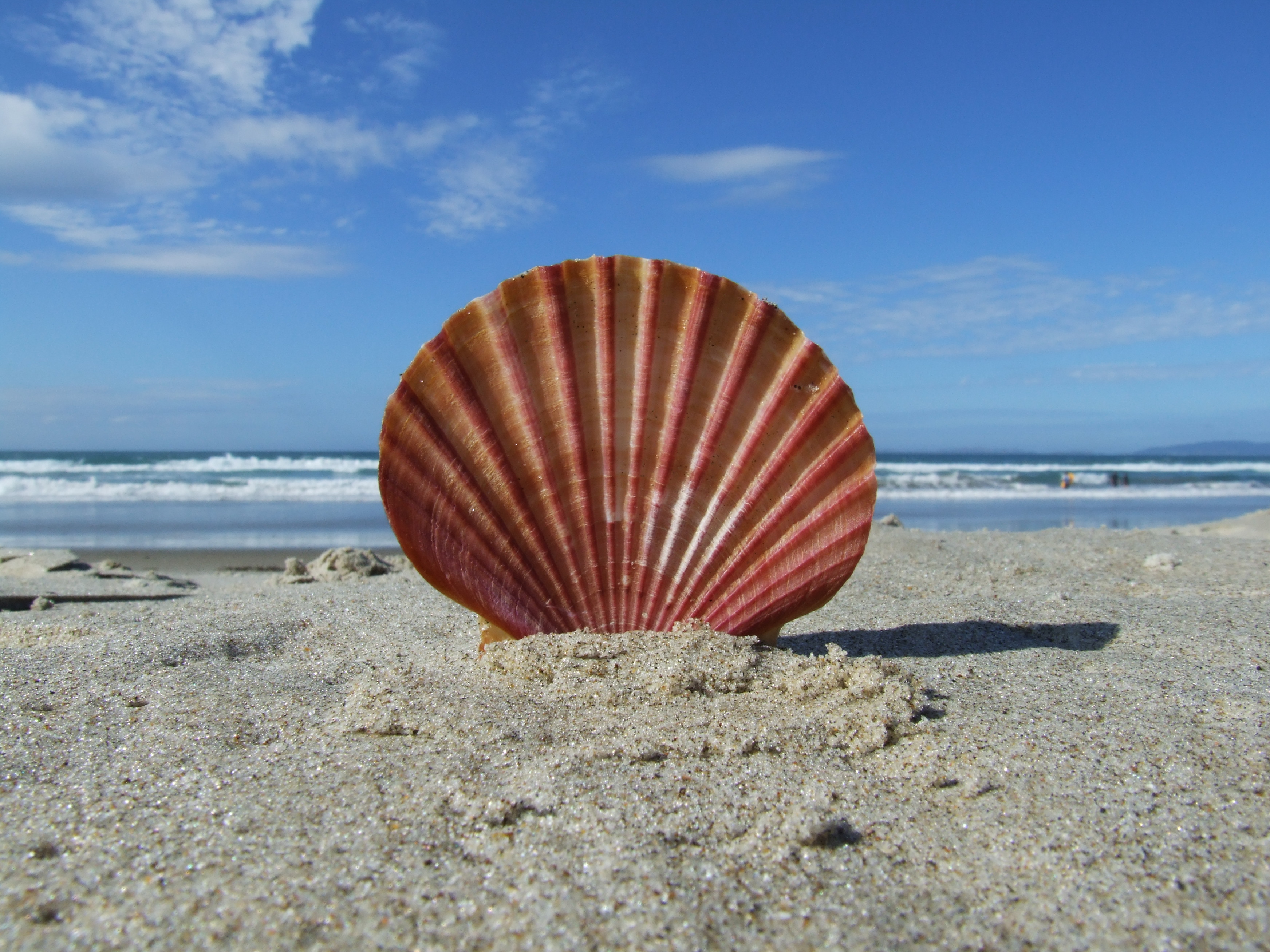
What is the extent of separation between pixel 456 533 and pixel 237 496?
1706cm

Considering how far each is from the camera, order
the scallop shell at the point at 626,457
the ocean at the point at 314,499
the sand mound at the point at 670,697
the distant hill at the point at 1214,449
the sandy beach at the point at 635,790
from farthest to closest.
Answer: the distant hill at the point at 1214,449
the ocean at the point at 314,499
the scallop shell at the point at 626,457
the sand mound at the point at 670,697
the sandy beach at the point at 635,790

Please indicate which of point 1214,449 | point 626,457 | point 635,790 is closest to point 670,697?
point 635,790

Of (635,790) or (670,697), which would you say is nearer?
(635,790)

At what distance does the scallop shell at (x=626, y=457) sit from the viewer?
2697mm

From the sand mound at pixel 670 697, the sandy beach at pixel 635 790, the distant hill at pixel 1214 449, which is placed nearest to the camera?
the sandy beach at pixel 635 790

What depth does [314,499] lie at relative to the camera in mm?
17609

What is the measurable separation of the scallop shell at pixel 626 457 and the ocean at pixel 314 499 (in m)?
3.22

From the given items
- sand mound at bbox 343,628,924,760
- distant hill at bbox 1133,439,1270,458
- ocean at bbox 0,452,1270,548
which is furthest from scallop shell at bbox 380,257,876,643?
distant hill at bbox 1133,439,1270,458

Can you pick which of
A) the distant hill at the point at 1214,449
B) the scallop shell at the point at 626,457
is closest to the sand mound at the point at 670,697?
the scallop shell at the point at 626,457

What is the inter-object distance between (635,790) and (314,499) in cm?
1714

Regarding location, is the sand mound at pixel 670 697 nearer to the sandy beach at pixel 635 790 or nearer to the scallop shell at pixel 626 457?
the sandy beach at pixel 635 790

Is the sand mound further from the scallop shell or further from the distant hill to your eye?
the distant hill

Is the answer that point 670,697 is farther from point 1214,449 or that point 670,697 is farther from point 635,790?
point 1214,449

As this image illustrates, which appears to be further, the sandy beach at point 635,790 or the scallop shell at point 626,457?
the scallop shell at point 626,457
